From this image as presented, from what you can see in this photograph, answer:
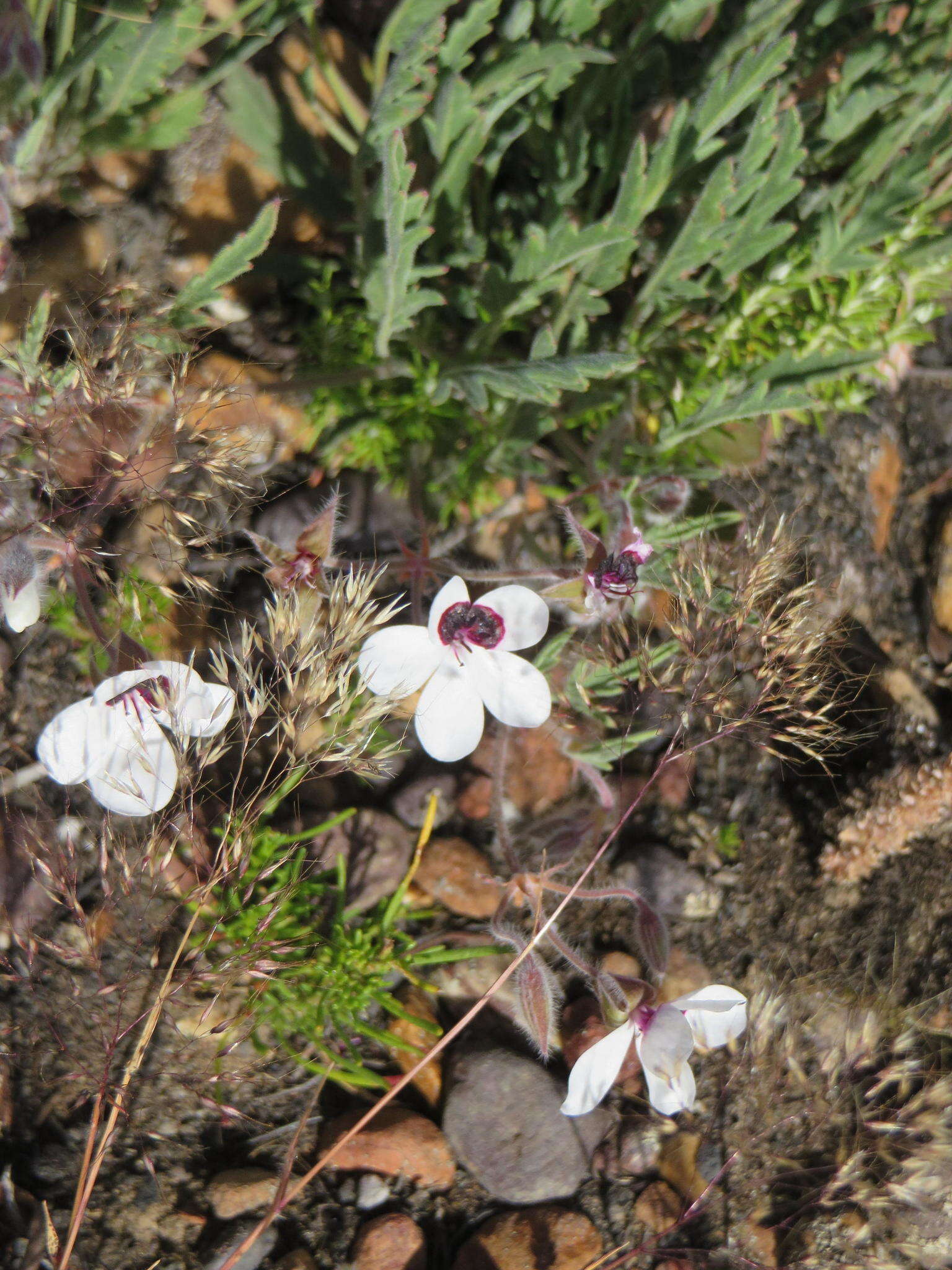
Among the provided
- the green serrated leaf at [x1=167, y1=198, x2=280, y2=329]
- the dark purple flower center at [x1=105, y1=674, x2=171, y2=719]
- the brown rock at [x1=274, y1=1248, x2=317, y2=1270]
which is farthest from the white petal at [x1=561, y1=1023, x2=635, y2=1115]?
the green serrated leaf at [x1=167, y1=198, x2=280, y2=329]

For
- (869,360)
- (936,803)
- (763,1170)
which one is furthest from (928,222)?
(763,1170)

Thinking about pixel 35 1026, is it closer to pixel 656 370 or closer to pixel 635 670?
pixel 635 670

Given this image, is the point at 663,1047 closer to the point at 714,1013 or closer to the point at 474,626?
the point at 714,1013

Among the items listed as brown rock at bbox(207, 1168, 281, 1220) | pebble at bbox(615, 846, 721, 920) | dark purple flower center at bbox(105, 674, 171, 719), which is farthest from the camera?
pebble at bbox(615, 846, 721, 920)

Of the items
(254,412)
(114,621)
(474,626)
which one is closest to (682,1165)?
(474,626)

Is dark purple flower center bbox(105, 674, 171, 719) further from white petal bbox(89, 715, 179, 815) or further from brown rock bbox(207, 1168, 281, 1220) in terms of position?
brown rock bbox(207, 1168, 281, 1220)

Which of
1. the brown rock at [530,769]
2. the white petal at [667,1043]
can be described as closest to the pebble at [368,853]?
the brown rock at [530,769]
